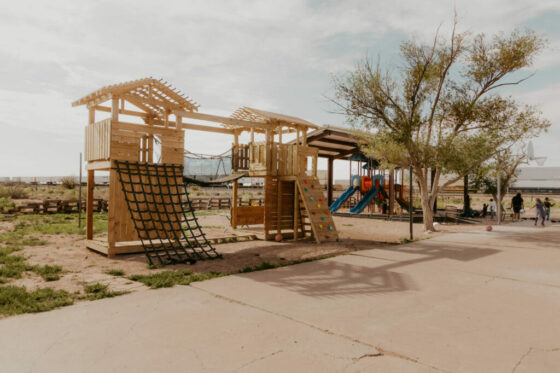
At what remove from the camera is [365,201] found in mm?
22828

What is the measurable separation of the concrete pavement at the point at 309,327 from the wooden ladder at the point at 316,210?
449 cm

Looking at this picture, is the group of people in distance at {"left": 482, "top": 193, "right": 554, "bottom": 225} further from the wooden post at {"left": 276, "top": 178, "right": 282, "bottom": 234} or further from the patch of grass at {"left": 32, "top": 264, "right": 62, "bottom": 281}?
the patch of grass at {"left": 32, "top": 264, "right": 62, "bottom": 281}

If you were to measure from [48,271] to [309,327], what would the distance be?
17.3ft

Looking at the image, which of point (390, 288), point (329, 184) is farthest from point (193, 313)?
point (329, 184)

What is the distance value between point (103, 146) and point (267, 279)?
218 inches

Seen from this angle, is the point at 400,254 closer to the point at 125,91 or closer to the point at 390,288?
the point at 390,288

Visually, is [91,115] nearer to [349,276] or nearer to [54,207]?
[349,276]

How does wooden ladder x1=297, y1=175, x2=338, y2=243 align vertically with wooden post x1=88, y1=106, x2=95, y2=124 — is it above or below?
below

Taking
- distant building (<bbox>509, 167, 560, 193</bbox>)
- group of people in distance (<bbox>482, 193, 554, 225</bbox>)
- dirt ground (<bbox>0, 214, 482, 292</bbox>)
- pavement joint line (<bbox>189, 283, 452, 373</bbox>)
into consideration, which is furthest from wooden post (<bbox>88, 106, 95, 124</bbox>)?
distant building (<bbox>509, 167, 560, 193</bbox>)

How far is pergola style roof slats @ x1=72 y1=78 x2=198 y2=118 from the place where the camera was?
30.1ft

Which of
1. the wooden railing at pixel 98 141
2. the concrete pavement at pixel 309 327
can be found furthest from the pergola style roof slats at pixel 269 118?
the concrete pavement at pixel 309 327

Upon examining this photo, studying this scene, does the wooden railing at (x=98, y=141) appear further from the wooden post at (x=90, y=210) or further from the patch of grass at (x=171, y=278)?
the patch of grass at (x=171, y=278)

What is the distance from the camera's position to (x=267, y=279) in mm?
6605

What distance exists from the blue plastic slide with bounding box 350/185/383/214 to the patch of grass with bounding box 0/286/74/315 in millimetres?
18731
